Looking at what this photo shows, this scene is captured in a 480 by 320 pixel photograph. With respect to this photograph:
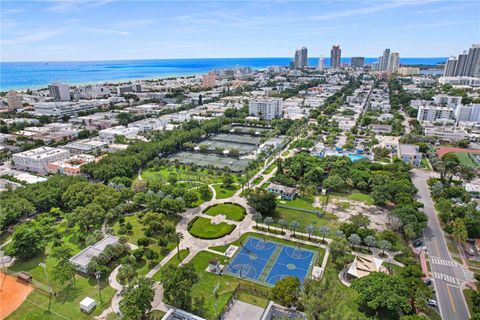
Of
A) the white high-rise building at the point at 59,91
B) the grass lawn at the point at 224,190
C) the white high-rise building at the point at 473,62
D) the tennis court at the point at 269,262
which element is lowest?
the tennis court at the point at 269,262

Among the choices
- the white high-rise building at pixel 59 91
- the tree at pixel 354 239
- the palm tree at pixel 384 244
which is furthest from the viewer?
the white high-rise building at pixel 59 91

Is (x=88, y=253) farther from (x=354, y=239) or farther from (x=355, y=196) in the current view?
(x=355, y=196)

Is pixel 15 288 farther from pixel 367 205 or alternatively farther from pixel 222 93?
pixel 222 93

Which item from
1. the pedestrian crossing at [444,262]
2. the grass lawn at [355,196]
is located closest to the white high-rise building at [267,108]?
Answer: the grass lawn at [355,196]

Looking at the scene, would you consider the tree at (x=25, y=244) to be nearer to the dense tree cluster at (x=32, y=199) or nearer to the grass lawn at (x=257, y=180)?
the dense tree cluster at (x=32, y=199)

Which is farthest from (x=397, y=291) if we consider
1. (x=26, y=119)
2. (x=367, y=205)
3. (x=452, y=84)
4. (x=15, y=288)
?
(x=452, y=84)

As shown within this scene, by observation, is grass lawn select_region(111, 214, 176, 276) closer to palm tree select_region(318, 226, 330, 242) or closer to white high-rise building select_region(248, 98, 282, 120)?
palm tree select_region(318, 226, 330, 242)

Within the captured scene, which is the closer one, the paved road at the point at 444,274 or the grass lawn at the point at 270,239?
the paved road at the point at 444,274
